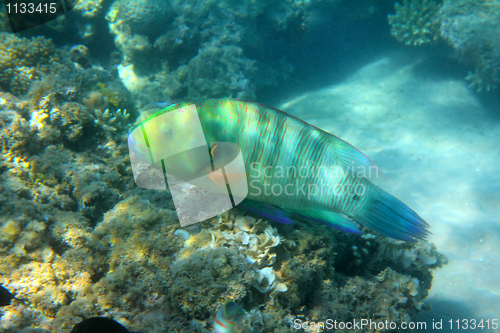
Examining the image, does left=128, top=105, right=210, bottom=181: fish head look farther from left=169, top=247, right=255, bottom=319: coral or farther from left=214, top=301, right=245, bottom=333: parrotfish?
left=214, top=301, right=245, bottom=333: parrotfish

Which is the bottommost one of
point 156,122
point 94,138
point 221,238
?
point 94,138

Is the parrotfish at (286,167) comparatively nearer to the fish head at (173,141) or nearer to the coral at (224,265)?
the fish head at (173,141)

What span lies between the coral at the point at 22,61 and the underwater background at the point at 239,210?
43mm

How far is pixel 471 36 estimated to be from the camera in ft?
23.0

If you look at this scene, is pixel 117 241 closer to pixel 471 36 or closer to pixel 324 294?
pixel 324 294

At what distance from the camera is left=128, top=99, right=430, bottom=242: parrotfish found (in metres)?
1.95

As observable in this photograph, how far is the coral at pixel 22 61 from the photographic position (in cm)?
464

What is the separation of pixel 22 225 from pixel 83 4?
26.8 feet

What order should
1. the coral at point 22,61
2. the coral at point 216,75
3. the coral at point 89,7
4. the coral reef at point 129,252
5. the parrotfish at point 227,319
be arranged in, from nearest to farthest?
the parrotfish at point 227,319 < the coral reef at point 129,252 < the coral at point 22,61 < the coral at point 216,75 < the coral at point 89,7

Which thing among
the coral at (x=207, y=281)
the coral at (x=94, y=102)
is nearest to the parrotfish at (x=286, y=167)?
the coral at (x=207, y=281)

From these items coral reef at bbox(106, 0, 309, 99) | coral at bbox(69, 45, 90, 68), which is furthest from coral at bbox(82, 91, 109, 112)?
coral at bbox(69, 45, 90, 68)

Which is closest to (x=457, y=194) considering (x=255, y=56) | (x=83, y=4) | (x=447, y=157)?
(x=447, y=157)

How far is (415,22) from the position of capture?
8.16m

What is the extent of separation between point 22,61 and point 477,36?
12.1 m
